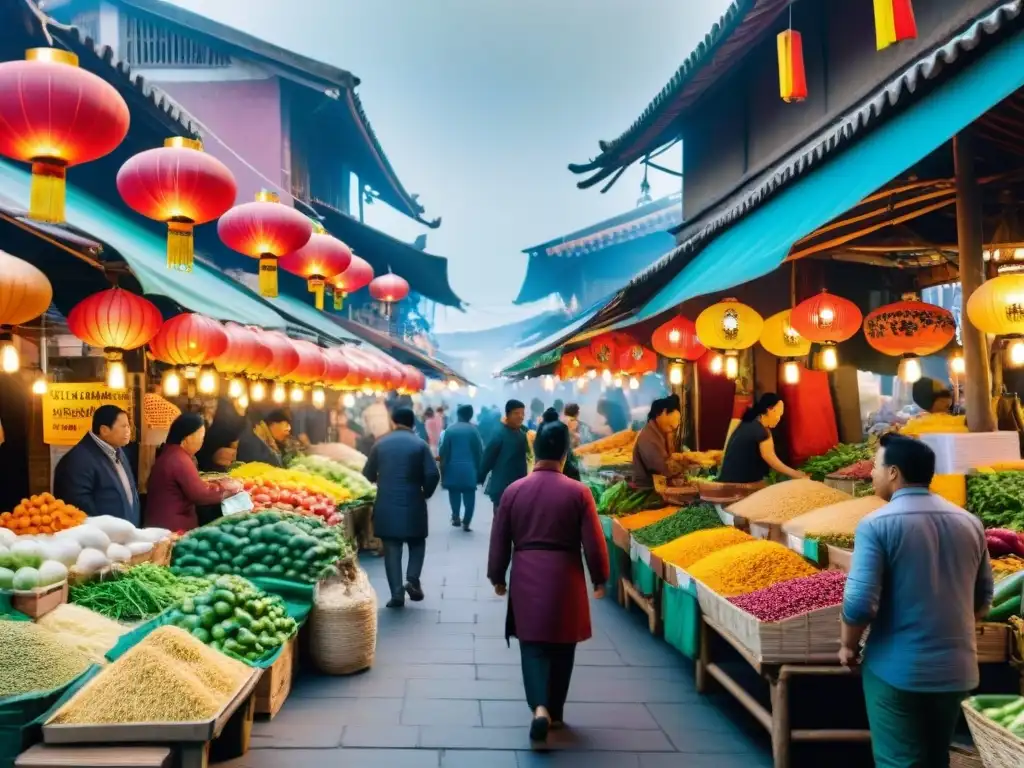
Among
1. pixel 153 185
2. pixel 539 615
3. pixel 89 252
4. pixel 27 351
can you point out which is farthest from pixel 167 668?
pixel 27 351

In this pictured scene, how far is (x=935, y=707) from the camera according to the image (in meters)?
3.56

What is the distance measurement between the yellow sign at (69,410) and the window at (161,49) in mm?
11786

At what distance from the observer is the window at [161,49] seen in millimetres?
16688

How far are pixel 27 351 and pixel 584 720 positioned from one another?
22.9 ft

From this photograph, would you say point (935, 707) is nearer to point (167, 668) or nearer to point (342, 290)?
point (167, 668)

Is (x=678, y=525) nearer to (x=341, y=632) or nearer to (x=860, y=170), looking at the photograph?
(x=341, y=632)

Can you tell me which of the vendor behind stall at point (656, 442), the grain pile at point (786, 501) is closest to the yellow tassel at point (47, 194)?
the grain pile at point (786, 501)

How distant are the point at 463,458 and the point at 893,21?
9.85 metres

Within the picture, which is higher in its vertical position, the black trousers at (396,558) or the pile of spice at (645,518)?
the pile of spice at (645,518)

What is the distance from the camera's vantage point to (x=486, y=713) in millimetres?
5543

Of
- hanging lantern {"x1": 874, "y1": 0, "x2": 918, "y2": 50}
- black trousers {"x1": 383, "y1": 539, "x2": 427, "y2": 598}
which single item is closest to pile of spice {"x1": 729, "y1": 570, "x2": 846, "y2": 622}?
hanging lantern {"x1": 874, "y1": 0, "x2": 918, "y2": 50}

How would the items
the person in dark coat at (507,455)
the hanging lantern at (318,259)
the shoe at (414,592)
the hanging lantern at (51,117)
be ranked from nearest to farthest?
the hanging lantern at (51,117)
the shoe at (414,592)
the hanging lantern at (318,259)
the person in dark coat at (507,455)

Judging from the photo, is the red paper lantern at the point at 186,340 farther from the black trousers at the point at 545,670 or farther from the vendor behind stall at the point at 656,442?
the vendor behind stall at the point at 656,442

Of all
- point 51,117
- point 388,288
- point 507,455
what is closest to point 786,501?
point 507,455
